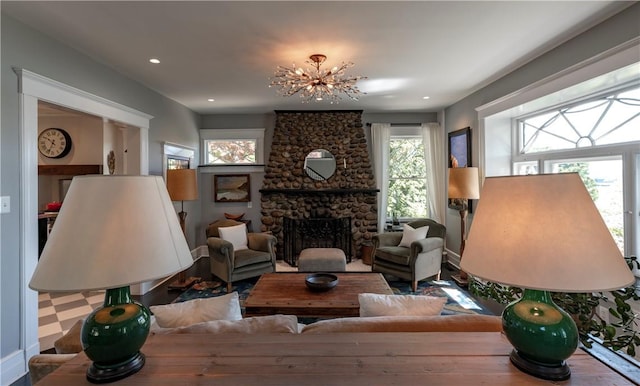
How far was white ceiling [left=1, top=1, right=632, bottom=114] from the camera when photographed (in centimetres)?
207

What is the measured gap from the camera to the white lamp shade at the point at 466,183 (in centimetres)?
379

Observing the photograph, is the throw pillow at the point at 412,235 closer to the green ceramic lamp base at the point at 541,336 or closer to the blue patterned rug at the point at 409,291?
the blue patterned rug at the point at 409,291

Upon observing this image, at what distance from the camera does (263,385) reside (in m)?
0.87

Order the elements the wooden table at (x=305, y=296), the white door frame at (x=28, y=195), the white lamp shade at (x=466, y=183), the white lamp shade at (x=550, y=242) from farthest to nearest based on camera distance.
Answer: the white lamp shade at (x=466, y=183), the wooden table at (x=305, y=296), the white door frame at (x=28, y=195), the white lamp shade at (x=550, y=242)

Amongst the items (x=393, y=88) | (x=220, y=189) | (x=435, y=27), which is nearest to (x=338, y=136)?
(x=393, y=88)

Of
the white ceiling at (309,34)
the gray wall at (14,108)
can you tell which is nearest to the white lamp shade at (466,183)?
the white ceiling at (309,34)

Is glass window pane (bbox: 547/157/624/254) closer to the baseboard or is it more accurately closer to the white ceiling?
the white ceiling

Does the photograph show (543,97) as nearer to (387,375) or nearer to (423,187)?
(423,187)

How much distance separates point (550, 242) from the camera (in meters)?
0.83

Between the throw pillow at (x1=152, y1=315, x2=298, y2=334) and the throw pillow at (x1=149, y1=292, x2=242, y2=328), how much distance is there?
0.10m

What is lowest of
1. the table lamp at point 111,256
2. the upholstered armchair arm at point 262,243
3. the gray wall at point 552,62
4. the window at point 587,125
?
the upholstered armchair arm at point 262,243

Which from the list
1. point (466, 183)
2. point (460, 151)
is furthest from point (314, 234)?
point (460, 151)

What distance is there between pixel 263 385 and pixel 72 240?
72 centimetres

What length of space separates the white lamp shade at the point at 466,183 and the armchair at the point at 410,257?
0.66m
